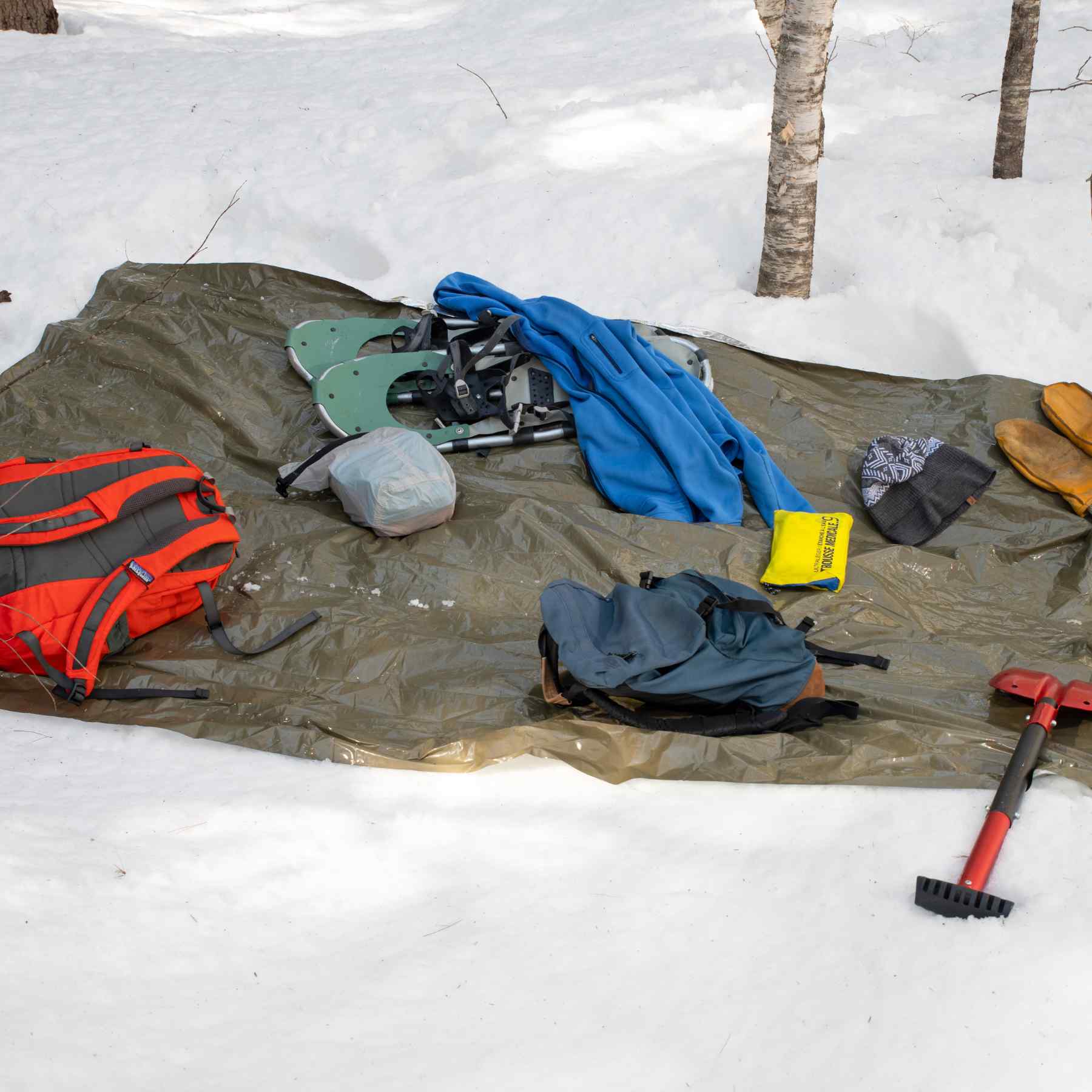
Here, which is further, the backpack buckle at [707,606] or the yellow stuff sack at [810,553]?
the yellow stuff sack at [810,553]

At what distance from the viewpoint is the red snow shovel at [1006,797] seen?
6.52 ft

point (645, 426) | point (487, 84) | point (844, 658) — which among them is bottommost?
point (844, 658)

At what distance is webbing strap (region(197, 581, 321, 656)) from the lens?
283 cm

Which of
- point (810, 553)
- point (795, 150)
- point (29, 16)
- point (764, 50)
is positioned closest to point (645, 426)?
point (810, 553)

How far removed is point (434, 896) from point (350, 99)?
18.5 feet

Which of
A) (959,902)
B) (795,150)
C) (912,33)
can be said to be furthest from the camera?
(912,33)

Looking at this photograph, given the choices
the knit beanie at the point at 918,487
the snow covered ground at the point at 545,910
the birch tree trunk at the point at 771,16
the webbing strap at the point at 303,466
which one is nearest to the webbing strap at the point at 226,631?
the snow covered ground at the point at 545,910

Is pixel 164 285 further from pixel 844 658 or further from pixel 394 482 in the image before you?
pixel 844 658

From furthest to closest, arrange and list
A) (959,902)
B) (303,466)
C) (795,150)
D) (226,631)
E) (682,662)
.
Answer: (795,150) → (303,466) → (226,631) → (682,662) → (959,902)

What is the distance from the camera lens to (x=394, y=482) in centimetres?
316

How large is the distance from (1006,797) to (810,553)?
1139 mm

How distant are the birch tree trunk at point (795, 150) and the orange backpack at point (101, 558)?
2.87 m

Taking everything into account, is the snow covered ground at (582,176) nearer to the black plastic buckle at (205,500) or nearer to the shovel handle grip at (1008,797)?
the black plastic buckle at (205,500)

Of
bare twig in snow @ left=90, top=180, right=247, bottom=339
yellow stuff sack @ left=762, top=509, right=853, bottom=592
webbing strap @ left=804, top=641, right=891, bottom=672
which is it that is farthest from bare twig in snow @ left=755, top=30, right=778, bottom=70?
webbing strap @ left=804, top=641, right=891, bottom=672
